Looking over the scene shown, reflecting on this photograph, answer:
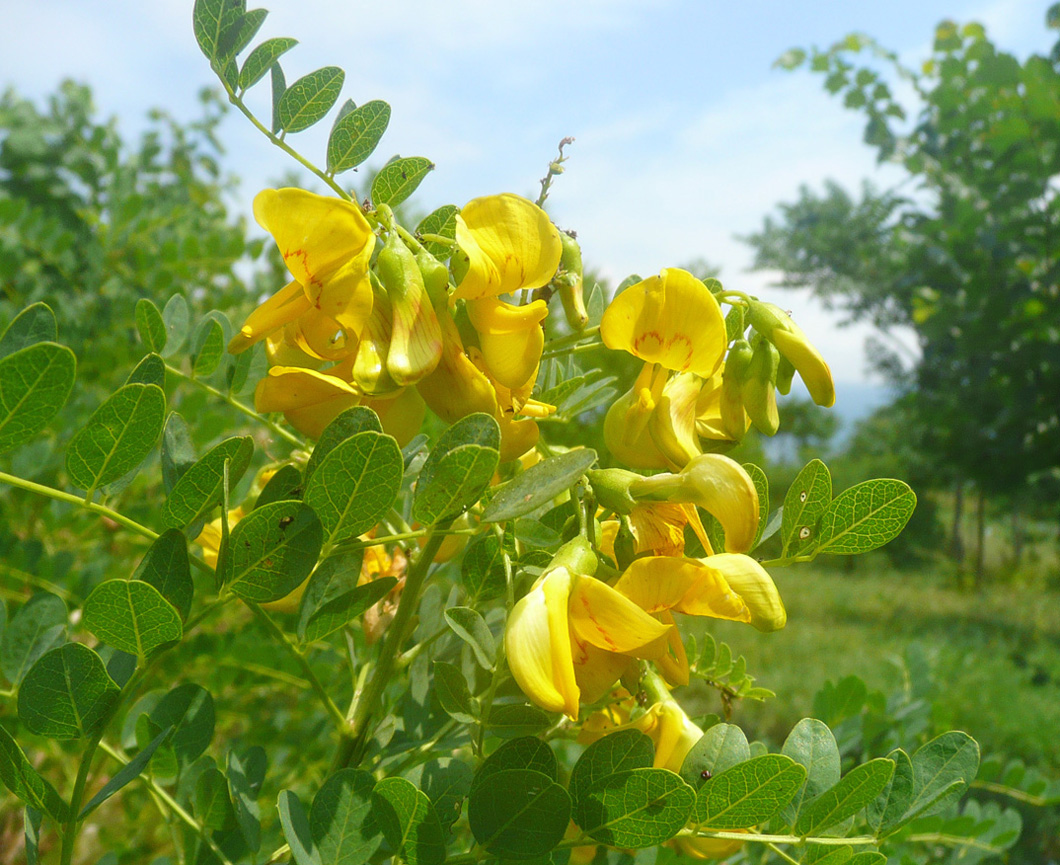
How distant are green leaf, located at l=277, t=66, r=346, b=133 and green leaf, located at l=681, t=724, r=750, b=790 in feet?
1.48

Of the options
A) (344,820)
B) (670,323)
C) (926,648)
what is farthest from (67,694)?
Result: (926,648)

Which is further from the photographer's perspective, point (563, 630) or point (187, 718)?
point (187, 718)

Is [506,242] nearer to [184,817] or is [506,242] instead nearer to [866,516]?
[866,516]

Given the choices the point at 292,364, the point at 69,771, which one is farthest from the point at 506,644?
the point at 69,771

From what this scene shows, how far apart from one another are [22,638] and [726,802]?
0.43 metres

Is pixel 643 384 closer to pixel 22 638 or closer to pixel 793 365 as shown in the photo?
pixel 793 365

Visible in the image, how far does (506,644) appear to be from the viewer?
0.35 meters

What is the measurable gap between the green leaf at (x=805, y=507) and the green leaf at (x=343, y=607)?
0.76 ft

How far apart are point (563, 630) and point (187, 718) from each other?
0.88 feet

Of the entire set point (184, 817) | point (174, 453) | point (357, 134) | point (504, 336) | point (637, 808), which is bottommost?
point (184, 817)

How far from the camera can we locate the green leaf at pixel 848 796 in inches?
16.8

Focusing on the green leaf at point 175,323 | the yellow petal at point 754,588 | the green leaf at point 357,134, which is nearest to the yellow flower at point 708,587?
the yellow petal at point 754,588

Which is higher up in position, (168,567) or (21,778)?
(168,567)

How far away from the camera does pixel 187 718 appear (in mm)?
480
